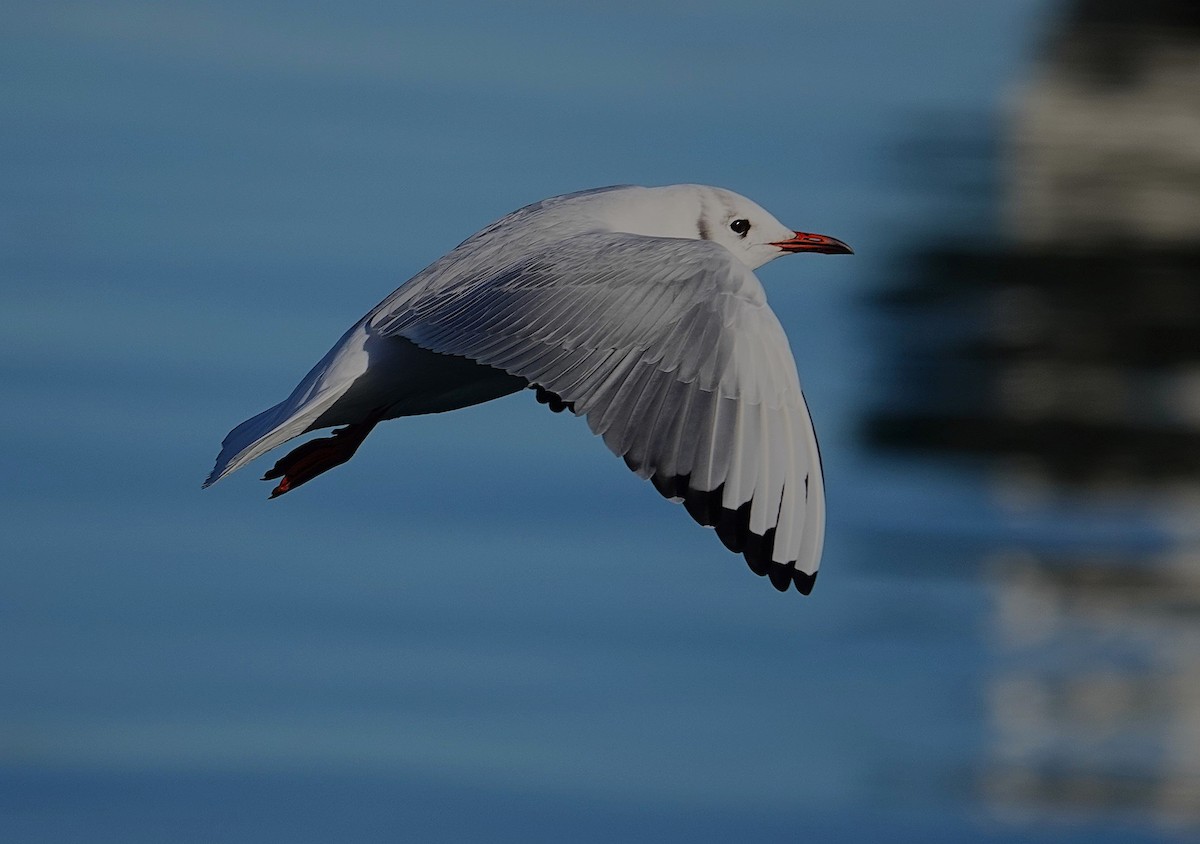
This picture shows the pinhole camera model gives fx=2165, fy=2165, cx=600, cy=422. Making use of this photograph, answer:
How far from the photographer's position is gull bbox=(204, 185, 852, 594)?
13.3 feet

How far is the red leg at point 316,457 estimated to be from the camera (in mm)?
5352

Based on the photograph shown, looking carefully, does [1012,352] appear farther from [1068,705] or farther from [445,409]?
[445,409]

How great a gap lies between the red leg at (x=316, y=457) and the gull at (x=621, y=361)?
27 cm

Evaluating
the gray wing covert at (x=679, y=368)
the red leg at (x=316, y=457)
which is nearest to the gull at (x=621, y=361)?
the gray wing covert at (x=679, y=368)

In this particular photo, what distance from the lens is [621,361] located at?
167 inches

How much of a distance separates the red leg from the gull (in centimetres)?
27

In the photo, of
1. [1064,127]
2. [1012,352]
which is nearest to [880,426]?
[1012,352]

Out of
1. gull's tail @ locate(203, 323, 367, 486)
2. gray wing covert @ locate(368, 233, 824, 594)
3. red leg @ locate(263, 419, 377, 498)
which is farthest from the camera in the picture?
red leg @ locate(263, 419, 377, 498)

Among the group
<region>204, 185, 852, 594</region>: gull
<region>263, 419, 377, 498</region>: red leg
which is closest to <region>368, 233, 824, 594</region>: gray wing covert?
<region>204, 185, 852, 594</region>: gull

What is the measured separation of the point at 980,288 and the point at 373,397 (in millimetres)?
10998

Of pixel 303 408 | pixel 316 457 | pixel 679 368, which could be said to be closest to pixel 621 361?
pixel 679 368

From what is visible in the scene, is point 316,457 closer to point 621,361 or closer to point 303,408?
point 303,408

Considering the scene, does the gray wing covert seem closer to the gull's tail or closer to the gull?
the gull

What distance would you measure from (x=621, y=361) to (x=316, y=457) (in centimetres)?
139
